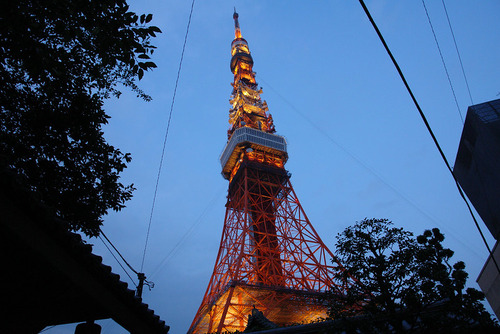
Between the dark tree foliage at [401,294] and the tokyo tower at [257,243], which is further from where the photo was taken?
the tokyo tower at [257,243]

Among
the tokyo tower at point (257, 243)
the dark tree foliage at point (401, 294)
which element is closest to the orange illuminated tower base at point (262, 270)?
the tokyo tower at point (257, 243)

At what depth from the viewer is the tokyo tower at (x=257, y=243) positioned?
1852 centimetres

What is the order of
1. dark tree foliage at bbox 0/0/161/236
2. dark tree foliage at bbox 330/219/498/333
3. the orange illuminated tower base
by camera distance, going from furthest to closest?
the orange illuminated tower base, dark tree foliage at bbox 330/219/498/333, dark tree foliage at bbox 0/0/161/236

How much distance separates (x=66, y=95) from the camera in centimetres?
516

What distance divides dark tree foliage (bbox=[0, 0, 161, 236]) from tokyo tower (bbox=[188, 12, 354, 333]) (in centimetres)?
626

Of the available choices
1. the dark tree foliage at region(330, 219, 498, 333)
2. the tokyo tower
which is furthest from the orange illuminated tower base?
the dark tree foliage at region(330, 219, 498, 333)

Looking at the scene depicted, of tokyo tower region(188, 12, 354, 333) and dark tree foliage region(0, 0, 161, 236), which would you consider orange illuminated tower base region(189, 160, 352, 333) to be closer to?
tokyo tower region(188, 12, 354, 333)

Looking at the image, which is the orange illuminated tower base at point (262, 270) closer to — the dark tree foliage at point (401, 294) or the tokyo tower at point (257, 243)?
the tokyo tower at point (257, 243)

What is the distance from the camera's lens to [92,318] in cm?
365

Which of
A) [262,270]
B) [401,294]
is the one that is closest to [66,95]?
[401,294]

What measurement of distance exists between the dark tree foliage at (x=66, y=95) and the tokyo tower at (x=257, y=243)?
6.26 meters

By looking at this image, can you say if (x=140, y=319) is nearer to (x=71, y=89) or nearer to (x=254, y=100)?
(x=71, y=89)

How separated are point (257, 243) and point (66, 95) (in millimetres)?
19690

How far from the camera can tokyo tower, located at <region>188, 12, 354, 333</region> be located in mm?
18516
